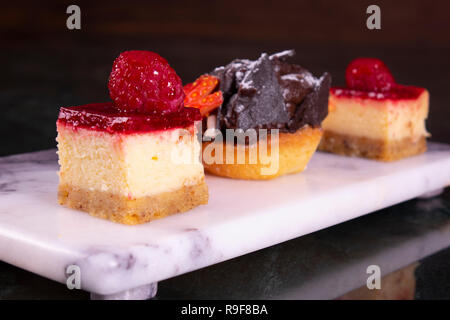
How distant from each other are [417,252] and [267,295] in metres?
0.68

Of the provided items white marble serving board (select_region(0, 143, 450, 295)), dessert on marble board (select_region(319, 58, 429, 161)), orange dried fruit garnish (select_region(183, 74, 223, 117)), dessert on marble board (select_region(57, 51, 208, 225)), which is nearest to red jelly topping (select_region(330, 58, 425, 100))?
dessert on marble board (select_region(319, 58, 429, 161))

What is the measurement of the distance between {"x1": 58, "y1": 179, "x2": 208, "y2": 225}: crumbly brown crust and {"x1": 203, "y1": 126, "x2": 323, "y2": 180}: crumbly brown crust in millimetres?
394

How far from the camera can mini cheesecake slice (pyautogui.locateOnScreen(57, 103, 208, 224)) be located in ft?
7.81

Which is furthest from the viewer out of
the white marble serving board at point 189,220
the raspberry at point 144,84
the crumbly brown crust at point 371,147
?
the crumbly brown crust at point 371,147

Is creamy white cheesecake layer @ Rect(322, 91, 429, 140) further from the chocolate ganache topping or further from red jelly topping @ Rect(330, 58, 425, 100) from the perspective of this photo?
the chocolate ganache topping

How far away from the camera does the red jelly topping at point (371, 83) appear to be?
136 inches

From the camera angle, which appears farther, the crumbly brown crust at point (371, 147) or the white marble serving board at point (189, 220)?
the crumbly brown crust at point (371, 147)

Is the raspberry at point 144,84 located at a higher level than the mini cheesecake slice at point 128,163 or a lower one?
higher

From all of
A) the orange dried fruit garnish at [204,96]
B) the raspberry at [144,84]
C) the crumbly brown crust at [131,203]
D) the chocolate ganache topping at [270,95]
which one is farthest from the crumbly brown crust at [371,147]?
the raspberry at [144,84]

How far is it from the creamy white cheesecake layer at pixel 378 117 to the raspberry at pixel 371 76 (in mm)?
87

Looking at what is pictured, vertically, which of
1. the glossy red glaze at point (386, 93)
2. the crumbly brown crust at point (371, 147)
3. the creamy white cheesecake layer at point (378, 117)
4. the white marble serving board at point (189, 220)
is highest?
the glossy red glaze at point (386, 93)

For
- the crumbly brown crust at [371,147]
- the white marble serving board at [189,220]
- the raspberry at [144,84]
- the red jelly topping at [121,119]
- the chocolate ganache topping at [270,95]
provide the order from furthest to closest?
1. the crumbly brown crust at [371,147]
2. the chocolate ganache topping at [270,95]
3. the raspberry at [144,84]
4. the red jelly topping at [121,119]
5. the white marble serving board at [189,220]

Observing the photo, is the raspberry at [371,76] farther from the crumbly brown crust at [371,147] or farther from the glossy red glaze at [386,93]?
the crumbly brown crust at [371,147]
